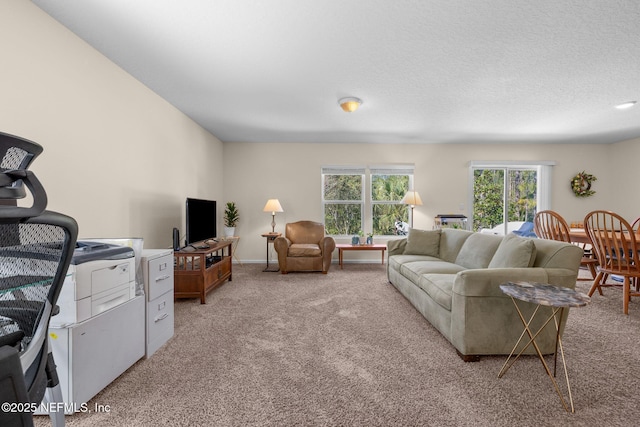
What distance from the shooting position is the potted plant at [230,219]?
5141mm

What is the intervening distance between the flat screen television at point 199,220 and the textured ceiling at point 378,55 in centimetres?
128

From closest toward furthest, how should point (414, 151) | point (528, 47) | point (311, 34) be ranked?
point (311, 34) → point (528, 47) → point (414, 151)

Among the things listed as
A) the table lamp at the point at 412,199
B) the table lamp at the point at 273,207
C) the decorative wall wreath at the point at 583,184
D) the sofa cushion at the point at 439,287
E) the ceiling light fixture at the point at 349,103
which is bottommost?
the sofa cushion at the point at 439,287

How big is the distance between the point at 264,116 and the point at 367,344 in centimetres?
324

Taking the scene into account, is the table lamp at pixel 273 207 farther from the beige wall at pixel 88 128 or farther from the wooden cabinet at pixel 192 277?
the wooden cabinet at pixel 192 277

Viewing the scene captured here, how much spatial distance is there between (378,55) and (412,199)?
329 centimetres

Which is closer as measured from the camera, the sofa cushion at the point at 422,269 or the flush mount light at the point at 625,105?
the sofa cushion at the point at 422,269

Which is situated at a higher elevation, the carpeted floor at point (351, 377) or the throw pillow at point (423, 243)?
the throw pillow at point (423, 243)

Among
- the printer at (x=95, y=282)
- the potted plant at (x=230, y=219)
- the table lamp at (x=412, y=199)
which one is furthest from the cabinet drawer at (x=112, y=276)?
the table lamp at (x=412, y=199)

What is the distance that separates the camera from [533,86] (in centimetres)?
306

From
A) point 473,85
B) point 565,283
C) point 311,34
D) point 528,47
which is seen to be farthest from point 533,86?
point 311,34

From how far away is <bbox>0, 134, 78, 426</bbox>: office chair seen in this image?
0.68 metres

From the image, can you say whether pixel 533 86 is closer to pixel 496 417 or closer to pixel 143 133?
pixel 496 417

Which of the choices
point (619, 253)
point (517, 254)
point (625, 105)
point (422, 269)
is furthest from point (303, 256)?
point (625, 105)
